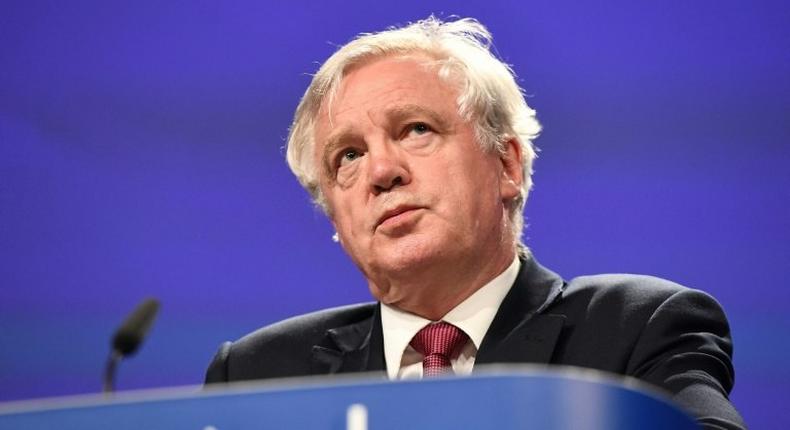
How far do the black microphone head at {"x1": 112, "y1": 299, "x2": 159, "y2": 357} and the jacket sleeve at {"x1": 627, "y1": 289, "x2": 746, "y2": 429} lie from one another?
2.69 ft

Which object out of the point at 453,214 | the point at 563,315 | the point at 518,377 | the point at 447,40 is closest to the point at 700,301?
the point at 563,315

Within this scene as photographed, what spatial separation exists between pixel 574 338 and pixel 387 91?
0.62 m

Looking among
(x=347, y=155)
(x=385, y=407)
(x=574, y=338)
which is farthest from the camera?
(x=347, y=155)

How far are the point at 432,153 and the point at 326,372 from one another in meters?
0.48

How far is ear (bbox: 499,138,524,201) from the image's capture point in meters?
2.49

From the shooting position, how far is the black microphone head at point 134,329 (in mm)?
1508

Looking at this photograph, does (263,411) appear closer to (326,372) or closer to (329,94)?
(326,372)

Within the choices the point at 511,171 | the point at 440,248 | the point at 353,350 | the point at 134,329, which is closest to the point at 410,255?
the point at 440,248

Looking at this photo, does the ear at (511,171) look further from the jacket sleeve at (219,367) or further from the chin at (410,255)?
the jacket sleeve at (219,367)

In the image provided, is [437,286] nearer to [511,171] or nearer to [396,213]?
[396,213]

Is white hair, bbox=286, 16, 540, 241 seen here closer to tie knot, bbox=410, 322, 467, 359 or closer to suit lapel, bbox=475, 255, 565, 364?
suit lapel, bbox=475, 255, 565, 364

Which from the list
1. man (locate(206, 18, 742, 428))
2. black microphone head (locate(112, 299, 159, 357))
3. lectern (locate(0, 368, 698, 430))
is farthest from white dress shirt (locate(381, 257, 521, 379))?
lectern (locate(0, 368, 698, 430))

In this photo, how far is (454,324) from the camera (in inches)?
90.2

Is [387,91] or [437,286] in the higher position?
[387,91]
